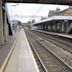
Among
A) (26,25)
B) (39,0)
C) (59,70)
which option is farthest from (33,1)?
(26,25)

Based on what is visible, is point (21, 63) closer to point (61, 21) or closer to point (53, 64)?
point (53, 64)

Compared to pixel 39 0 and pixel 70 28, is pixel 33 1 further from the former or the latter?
pixel 70 28

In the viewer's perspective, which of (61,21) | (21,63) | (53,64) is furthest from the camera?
(61,21)

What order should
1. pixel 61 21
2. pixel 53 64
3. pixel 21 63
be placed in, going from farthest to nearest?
pixel 61 21 → pixel 53 64 → pixel 21 63

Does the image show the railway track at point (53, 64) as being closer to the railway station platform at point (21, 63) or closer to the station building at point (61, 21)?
the railway station platform at point (21, 63)

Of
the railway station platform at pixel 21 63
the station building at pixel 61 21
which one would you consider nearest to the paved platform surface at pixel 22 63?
the railway station platform at pixel 21 63

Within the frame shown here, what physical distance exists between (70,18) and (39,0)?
29.4m

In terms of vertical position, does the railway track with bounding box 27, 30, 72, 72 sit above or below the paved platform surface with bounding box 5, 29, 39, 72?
below

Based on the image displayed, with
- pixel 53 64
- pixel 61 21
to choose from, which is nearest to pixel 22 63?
pixel 53 64

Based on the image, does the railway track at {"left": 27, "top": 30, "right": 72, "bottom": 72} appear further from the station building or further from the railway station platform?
the station building

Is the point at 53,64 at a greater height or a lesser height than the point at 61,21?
lesser

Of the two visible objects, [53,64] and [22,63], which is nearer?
[22,63]

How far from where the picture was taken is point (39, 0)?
27.0 metres

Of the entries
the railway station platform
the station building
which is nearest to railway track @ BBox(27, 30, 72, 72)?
the railway station platform
